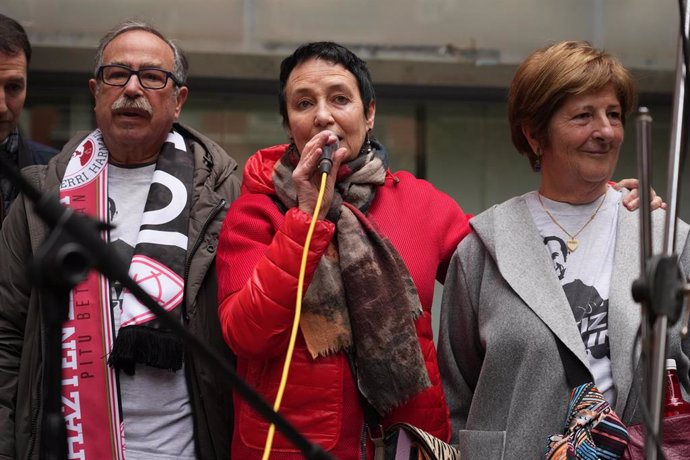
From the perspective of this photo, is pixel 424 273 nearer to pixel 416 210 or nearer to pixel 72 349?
pixel 416 210

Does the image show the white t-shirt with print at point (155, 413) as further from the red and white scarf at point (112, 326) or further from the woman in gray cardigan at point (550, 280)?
the woman in gray cardigan at point (550, 280)

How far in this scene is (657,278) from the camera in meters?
1.68

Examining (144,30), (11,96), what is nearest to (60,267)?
(144,30)

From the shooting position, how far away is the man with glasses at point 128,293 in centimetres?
286

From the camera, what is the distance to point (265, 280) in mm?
2496

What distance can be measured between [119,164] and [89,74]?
2.51m

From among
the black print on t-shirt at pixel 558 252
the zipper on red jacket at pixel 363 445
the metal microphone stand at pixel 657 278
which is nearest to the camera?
the metal microphone stand at pixel 657 278

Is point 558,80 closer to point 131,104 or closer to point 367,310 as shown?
A: point 367,310

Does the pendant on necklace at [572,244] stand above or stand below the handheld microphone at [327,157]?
below

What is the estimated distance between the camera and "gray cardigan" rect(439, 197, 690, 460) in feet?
8.46

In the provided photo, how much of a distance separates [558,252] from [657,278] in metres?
1.11

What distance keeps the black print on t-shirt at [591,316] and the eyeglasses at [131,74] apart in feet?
4.50

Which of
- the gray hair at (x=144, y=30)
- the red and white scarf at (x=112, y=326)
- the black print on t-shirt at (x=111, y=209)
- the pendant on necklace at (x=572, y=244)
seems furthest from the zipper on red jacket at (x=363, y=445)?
the gray hair at (x=144, y=30)

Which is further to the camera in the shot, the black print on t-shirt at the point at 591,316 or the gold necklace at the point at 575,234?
the gold necklace at the point at 575,234
